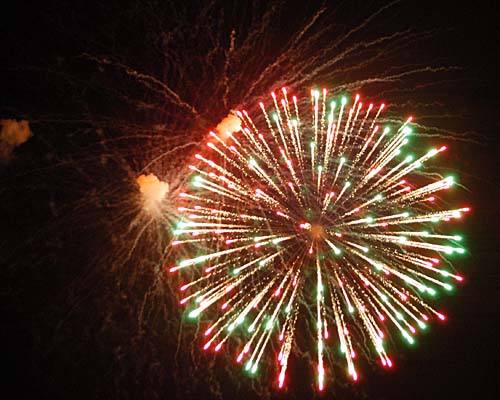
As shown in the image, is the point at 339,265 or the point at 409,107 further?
the point at 409,107

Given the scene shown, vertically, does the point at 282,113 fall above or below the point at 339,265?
above

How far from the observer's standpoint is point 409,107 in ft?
27.6

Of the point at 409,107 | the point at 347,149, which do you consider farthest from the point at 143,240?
the point at 409,107

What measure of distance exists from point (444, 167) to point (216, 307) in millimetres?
5984

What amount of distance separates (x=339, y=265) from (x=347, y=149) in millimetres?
2083

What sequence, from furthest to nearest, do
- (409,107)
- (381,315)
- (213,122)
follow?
(409,107)
(213,122)
(381,315)

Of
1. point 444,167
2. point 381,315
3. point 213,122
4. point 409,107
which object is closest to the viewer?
point 381,315

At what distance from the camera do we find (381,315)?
7172mm

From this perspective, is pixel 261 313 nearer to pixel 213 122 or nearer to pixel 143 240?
pixel 143 240

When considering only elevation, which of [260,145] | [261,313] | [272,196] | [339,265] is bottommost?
[261,313]

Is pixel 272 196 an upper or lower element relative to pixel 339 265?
upper

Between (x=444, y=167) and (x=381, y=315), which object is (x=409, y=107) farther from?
(x=381, y=315)

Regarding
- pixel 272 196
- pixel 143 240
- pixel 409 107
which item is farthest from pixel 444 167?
pixel 143 240

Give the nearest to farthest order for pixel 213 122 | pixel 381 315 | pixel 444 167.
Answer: pixel 381 315, pixel 213 122, pixel 444 167
